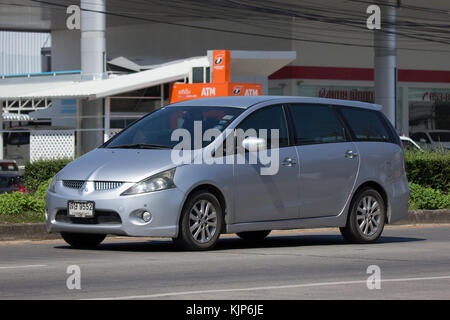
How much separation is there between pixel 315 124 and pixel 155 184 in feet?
9.15

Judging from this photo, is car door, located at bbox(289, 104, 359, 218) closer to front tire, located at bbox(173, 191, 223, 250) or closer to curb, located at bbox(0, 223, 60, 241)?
front tire, located at bbox(173, 191, 223, 250)

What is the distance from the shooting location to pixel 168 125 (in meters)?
12.5

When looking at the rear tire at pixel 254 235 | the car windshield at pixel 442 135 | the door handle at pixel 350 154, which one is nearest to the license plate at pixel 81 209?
the rear tire at pixel 254 235

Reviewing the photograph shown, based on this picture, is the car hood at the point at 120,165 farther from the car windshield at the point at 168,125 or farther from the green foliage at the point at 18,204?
the green foliage at the point at 18,204

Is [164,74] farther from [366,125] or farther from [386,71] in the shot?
[366,125]

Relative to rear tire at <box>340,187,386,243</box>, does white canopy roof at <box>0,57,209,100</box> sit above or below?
above

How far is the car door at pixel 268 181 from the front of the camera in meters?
12.2

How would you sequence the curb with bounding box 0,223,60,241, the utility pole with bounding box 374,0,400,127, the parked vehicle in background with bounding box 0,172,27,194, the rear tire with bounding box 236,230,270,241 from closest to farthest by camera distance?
the curb with bounding box 0,223,60,241, the rear tire with bounding box 236,230,270,241, the parked vehicle in background with bounding box 0,172,27,194, the utility pole with bounding box 374,0,400,127

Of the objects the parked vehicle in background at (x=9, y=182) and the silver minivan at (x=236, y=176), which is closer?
the silver minivan at (x=236, y=176)

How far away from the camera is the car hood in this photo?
11.4m

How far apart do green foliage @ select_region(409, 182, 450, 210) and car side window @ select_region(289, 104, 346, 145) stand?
621 cm

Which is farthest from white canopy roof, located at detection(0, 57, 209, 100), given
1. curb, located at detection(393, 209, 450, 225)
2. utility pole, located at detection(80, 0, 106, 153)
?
curb, located at detection(393, 209, 450, 225)

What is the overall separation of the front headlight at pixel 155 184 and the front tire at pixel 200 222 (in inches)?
13.6
